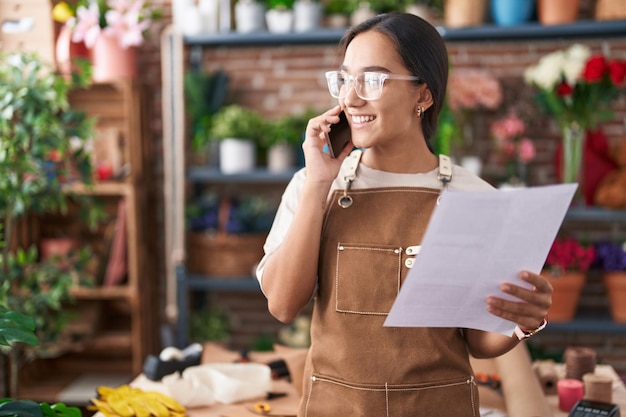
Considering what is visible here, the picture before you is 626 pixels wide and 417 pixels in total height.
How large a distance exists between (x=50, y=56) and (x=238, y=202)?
1.19 m

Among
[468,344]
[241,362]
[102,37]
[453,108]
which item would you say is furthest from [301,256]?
[102,37]

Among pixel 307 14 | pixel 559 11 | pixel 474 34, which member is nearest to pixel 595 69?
pixel 559 11

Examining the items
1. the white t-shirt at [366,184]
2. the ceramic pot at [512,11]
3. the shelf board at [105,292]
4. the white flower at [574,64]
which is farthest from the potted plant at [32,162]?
the white flower at [574,64]

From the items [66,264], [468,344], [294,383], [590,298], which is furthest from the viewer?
[590,298]

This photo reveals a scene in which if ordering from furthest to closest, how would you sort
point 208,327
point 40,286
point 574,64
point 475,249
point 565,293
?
point 208,327
point 565,293
point 574,64
point 40,286
point 475,249

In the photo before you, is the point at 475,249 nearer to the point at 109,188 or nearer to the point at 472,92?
the point at 472,92

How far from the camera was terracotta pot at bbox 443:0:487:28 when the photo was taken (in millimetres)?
3914

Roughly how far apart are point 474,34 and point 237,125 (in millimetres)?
1227

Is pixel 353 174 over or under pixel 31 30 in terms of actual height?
under

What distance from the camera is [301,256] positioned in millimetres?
1506

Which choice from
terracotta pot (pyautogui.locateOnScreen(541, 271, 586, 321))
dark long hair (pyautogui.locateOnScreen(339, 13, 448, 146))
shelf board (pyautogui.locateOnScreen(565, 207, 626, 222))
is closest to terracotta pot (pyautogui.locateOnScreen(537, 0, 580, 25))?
shelf board (pyautogui.locateOnScreen(565, 207, 626, 222))

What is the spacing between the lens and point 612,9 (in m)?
3.87

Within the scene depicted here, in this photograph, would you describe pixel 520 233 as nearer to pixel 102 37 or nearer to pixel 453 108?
pixel 453 108

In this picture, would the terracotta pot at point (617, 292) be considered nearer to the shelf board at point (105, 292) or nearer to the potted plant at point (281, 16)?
the potted plant at point (281, 16)
